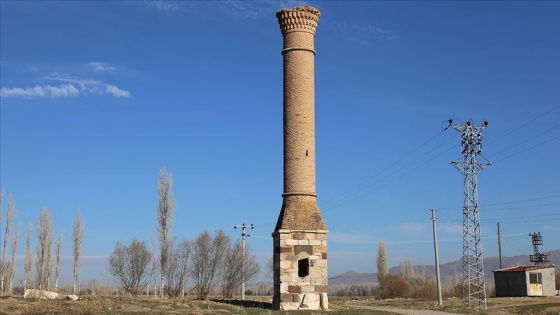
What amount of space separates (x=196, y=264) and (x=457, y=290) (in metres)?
36.7

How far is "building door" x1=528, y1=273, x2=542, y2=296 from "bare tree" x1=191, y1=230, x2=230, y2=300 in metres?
22.7

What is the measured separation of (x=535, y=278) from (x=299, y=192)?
26.9 meters

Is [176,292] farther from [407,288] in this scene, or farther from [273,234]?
[407,288]

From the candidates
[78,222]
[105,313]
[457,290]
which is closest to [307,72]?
[105,313]

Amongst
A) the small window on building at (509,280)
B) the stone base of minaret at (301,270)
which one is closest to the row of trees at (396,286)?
the small window on building at (509,280)

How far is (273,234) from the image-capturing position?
26.2m

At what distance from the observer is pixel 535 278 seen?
4444 cm

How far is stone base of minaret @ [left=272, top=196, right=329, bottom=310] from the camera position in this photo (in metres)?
24.7

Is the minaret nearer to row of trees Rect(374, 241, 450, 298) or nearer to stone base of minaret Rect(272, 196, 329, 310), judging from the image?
stone base of minaret Rect(272, 196, 329, 310)

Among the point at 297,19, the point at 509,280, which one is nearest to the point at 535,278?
the point at 509,280

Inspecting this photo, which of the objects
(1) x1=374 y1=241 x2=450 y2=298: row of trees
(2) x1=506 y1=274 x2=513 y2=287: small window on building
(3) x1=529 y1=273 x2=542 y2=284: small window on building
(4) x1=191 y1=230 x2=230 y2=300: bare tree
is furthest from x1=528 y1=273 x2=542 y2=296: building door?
(4) x1=191 y1=230 x2=230 y2=300: bare tree

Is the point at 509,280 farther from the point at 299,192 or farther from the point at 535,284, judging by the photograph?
the point at 299,192

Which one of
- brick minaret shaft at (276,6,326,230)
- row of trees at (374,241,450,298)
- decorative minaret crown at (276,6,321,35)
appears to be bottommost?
row of trees at (374,241,450,298)

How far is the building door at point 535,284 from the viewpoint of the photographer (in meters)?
43.9
